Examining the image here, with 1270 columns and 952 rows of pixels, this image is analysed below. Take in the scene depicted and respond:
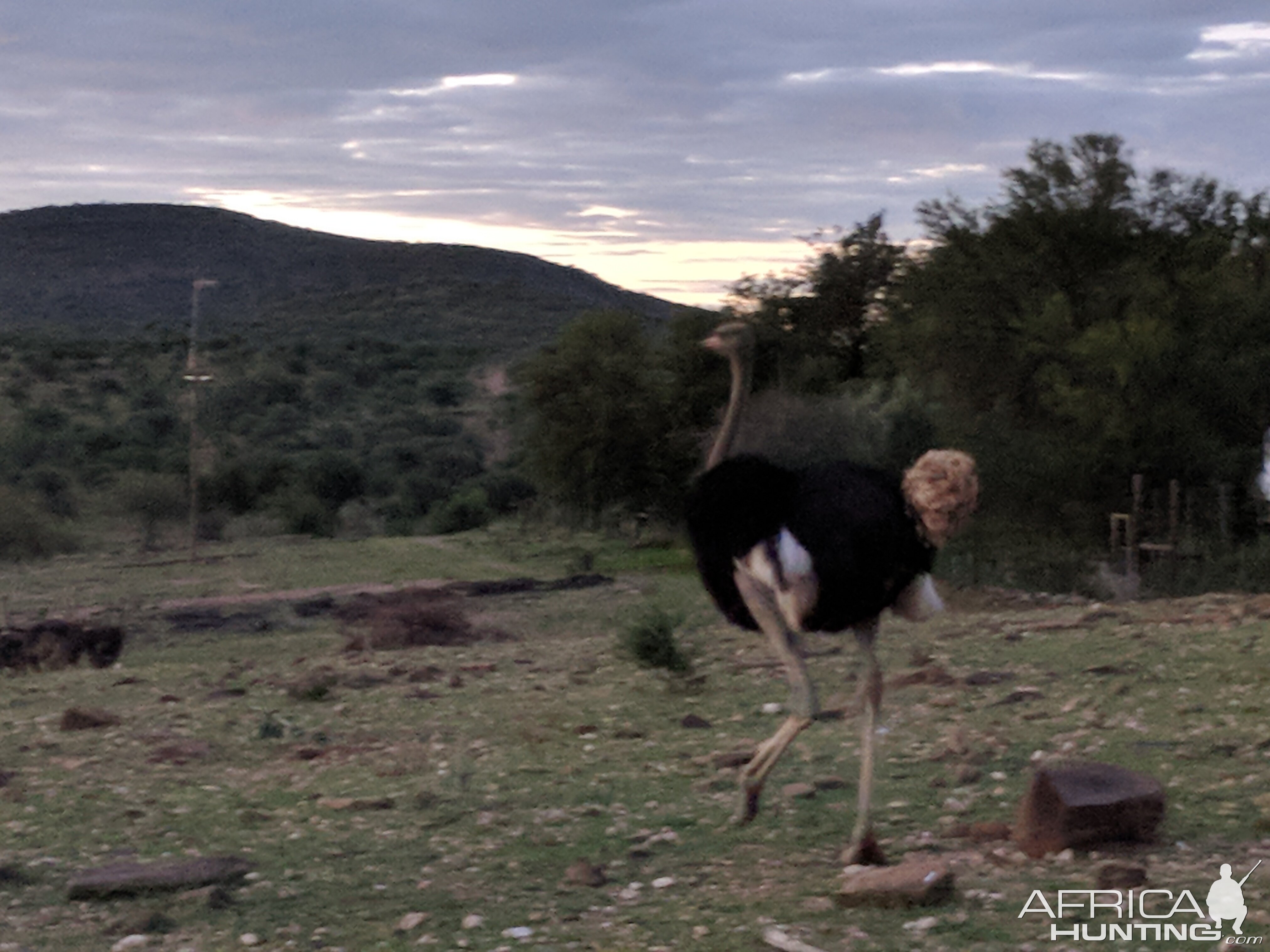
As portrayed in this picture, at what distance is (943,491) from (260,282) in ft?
247

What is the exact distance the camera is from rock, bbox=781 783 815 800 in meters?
6.39

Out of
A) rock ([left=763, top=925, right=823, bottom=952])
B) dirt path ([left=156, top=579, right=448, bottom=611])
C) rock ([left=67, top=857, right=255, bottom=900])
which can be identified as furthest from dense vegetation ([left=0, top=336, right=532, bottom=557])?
rock ([left=763, top=925, right=823, bottom=952])

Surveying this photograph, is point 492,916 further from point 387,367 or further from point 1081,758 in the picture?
point 387,367

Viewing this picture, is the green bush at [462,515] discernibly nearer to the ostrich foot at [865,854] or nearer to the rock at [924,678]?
the rock at [924,678]

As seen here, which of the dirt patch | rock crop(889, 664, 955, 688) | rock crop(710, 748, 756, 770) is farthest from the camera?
the dirt patch

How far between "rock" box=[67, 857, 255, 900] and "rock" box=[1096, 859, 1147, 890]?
2908 mm

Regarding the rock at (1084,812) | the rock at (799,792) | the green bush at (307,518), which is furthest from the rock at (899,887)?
the green bush at (307,518)

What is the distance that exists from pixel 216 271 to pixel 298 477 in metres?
46.8

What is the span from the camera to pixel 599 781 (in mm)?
7047

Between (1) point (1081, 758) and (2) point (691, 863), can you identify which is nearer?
(2) point (691, 863)

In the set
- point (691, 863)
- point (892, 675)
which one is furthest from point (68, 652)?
point (691, 863)

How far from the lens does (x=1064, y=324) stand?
20281mm

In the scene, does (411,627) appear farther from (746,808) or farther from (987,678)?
(746,808)

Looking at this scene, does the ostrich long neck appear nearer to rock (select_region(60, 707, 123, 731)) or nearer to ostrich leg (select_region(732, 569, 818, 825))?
ostrich leg (select_region(732, 569, 818, 825))
